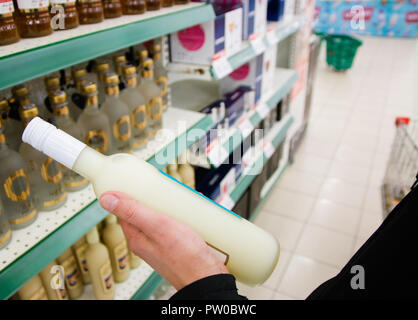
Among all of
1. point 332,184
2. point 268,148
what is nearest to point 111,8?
point 268,148

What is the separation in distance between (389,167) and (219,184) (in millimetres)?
1522

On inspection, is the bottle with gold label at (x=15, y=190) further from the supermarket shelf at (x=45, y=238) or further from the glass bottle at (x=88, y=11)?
the glass bottle at (x=88, y=11)

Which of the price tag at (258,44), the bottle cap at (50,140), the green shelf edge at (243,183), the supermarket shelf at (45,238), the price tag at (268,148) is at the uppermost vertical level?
the bottle cap at (50,140)

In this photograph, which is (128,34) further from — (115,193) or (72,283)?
(72,283)

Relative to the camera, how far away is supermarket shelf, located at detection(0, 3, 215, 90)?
2.67 feet

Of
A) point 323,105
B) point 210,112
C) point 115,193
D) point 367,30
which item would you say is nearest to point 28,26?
point 115,193

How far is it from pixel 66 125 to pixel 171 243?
2.17 feet

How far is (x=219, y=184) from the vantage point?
2.08 metres

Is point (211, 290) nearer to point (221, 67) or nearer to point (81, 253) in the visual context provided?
point (81, 253)

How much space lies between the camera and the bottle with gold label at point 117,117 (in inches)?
51.0

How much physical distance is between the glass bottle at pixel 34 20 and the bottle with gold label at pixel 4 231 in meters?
0.47

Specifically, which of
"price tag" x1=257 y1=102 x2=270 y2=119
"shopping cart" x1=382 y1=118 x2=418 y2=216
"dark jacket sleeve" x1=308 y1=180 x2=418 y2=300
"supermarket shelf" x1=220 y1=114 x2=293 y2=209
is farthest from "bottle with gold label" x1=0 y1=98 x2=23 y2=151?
"shopping cart" x1=382 y1=118 x2=418 y2=216

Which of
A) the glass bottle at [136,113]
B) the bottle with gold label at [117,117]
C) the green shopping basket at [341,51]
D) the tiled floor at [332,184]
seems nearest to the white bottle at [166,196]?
the bottle with gold label at [117,117]

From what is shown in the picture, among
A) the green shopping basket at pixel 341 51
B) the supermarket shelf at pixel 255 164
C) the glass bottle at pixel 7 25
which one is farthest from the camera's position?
the green shopping basket at pixel 341 51
